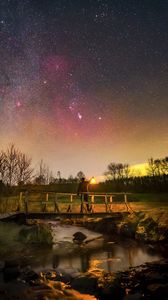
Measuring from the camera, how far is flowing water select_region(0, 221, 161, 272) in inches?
546

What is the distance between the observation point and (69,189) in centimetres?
6322

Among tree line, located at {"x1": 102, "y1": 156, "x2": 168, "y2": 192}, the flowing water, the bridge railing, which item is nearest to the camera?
the flowing water

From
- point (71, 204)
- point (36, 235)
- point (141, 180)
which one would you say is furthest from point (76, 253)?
point (141, 180)

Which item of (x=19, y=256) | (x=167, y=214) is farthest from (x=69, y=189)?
(x=19, y=256)

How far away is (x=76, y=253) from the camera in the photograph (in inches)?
653

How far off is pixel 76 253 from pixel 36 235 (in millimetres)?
3243

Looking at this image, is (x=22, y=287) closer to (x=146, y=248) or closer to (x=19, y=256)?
(x=19, y=256)

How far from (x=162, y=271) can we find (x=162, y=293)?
9.25ft

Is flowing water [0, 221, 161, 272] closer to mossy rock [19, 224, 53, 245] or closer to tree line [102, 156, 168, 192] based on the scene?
mossy rock [19, 224, 53, 245]

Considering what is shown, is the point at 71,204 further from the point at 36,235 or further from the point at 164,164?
the point at 164,164

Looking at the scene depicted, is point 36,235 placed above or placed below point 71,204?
below

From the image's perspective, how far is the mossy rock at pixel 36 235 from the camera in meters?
18.2

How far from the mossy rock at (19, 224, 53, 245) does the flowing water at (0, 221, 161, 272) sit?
38 cm

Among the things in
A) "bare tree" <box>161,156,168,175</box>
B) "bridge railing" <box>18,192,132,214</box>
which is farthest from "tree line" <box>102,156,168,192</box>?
"bridge railing" <box>18,192,132,214</box>
